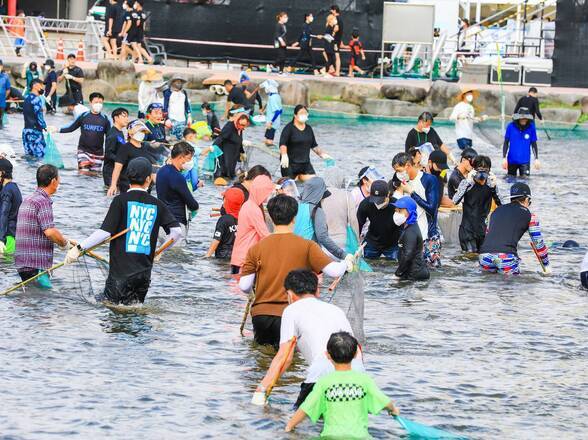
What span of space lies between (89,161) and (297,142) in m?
3.79

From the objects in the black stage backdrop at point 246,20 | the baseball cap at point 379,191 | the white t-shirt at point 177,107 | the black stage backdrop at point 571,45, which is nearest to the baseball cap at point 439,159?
the baseball cap at point 379,191

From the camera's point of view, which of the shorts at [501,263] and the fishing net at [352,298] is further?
the shorts at [501,263]

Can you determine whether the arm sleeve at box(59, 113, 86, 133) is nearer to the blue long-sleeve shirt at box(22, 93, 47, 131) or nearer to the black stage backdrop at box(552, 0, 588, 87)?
the blue long-sleeve shirt at box(22, 93, 47, 131)

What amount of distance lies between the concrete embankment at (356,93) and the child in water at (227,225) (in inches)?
775

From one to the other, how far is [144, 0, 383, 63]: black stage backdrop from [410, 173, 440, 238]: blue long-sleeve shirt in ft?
83.2

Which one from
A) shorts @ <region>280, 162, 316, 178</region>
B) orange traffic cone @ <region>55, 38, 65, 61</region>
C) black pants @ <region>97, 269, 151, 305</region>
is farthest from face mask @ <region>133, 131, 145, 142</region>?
orange traffic cone @ <region>55, 38, 65, 61</region>

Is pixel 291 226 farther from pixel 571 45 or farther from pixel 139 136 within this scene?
pixel 571 45

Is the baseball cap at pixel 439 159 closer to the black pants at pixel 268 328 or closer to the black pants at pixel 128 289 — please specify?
the black pants at pixel 128 289

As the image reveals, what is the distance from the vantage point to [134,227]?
1074cm

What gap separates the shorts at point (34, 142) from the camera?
2208 centimetres

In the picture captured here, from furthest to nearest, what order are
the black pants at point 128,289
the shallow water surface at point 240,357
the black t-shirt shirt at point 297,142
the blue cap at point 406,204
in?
the black t-shirt shirt at point 297,142 < the blue cap at point 406,204 < the black pants at point 128,289 < the shallow water surface at point 240,357

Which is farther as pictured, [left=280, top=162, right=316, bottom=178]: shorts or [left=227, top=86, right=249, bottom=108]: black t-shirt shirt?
[left=227, top=86, right=249, bottom=108]: black t-shirt shirt

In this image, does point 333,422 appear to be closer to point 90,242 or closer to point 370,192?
point 90,242

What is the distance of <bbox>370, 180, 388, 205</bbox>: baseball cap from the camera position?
13.5 m
